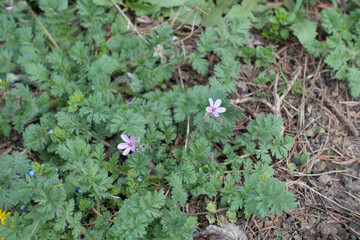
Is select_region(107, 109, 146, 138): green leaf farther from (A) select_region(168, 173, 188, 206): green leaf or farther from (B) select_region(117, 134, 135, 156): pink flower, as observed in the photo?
(A) select_region(168, 173, 188, 206): green leaf

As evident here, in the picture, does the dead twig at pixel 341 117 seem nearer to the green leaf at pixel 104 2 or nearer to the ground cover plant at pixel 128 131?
the ground cover plant at pixel 128 131

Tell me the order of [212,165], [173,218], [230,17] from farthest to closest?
[230,17], [212,165], [173,218]

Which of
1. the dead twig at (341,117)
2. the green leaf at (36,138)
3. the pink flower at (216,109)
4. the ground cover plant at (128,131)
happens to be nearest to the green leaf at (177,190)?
the ground cover plant at (128,131)

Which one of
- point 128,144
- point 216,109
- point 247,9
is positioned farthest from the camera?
point 247,9

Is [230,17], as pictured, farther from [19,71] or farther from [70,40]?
[19,71]

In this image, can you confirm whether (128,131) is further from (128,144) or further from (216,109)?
(216,109)

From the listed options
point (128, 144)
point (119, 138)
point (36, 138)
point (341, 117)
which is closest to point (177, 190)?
point (128, 144)

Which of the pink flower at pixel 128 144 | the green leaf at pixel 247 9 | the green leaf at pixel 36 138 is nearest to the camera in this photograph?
the pink flower at pixel 128 144

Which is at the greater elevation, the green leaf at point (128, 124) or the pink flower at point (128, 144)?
the green leaf at point (128, 124)

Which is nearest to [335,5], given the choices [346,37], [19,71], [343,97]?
[346,37]
